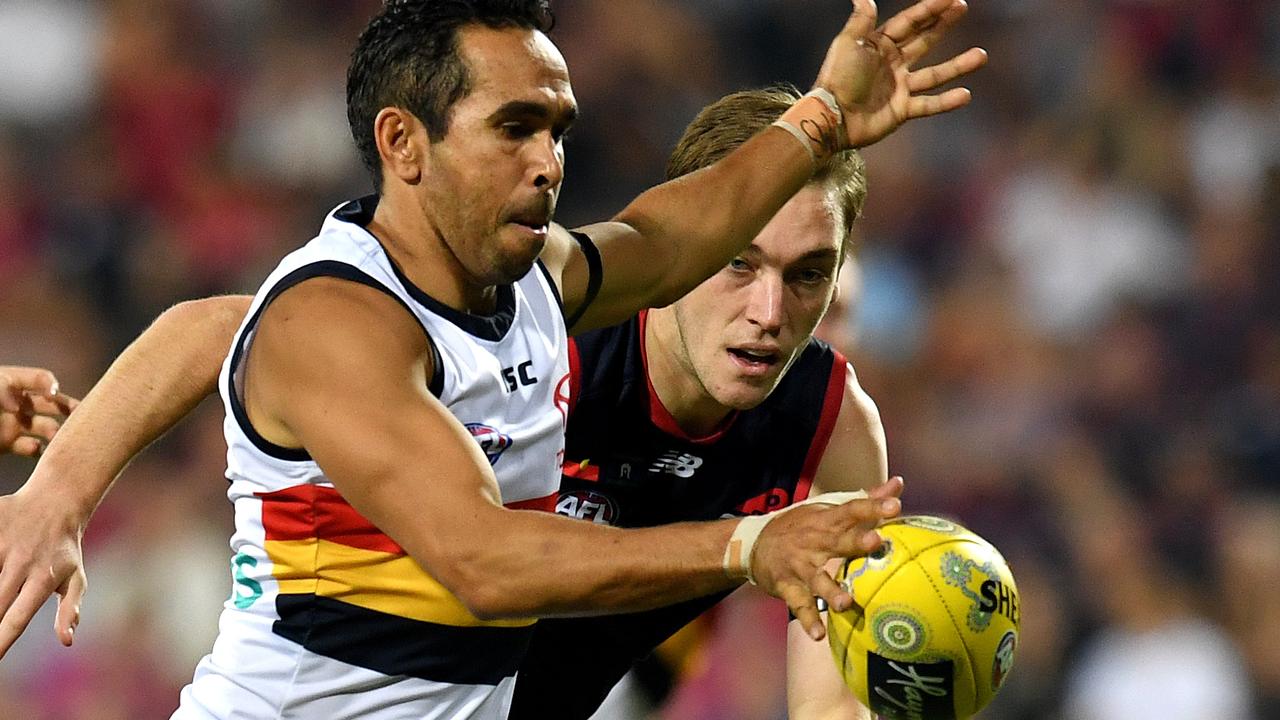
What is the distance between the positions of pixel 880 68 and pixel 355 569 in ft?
5.83

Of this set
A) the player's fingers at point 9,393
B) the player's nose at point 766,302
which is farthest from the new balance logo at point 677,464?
the player's fingers at point 9,393

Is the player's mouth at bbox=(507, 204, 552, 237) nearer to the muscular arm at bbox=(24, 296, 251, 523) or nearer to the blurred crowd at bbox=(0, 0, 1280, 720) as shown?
the muscular arm at bbox=(24, 296, 251, 523)

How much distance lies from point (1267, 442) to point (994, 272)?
5.71ft

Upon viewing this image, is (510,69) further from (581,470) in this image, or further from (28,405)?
(28,405)

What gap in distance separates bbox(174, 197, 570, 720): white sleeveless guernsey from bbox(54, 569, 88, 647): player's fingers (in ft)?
1.26

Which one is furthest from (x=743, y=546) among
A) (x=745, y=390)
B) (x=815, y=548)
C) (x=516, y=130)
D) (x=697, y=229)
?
(x=745, y=390)

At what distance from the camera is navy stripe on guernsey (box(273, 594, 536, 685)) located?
3.16 meters

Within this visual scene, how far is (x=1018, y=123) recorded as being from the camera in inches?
368

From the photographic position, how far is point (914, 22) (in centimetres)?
394

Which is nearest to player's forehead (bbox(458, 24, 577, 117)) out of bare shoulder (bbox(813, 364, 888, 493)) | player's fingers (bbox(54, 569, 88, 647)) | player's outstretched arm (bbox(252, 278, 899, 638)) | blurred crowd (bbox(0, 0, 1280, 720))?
player's outstretched arm (bbox(252, 278, 899, 638))

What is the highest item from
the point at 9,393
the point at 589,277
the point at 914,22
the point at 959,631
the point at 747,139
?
the point at 914,22

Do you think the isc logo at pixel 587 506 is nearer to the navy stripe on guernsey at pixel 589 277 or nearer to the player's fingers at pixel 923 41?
the navy stripe on guernsey at pixel 589 277

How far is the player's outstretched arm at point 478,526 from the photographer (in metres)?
2.64

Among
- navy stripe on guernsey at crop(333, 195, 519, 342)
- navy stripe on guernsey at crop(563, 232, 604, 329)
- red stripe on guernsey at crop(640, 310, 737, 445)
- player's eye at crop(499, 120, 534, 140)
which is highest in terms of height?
player's eye at crop(499, 120, 534, 140)
